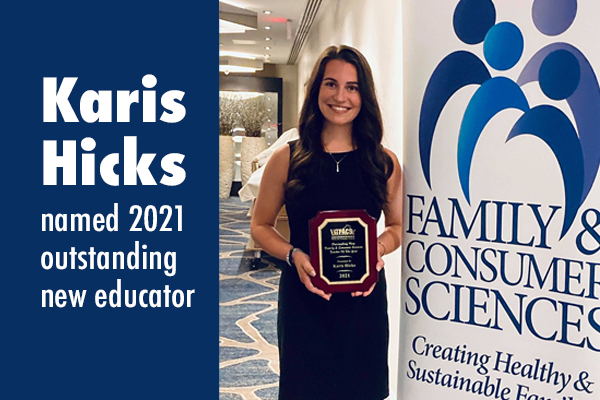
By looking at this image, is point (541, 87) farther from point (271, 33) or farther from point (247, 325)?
point (271, 33)

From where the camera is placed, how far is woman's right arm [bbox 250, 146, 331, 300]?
64.7 inches

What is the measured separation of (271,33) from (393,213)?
27.3 ft

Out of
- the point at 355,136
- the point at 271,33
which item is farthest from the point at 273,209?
the point at 271,33

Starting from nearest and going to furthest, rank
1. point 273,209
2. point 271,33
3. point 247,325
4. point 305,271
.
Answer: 1. point 305,271
2. point 273,209
3. point 247,325
4. point 271,33

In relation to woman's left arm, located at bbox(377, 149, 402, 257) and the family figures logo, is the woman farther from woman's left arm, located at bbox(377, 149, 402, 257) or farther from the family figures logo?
the family figures logo

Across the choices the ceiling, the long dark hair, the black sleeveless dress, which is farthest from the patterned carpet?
the ceiling

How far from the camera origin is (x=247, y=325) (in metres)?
4.14

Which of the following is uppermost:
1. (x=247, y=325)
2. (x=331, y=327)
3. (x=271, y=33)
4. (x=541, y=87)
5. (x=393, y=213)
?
(x=271, y=33)

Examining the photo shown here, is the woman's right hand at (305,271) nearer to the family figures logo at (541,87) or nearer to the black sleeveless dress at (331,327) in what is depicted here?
the black sleeveless dress at (331,327)

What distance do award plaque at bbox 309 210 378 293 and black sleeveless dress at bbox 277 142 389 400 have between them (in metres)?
0.07

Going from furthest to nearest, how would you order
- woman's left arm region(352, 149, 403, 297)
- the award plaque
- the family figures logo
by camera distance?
woman's left arm region(352, 149, 403, 297), the award plaque, the family figures logo

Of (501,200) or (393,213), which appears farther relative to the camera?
(393,213)
